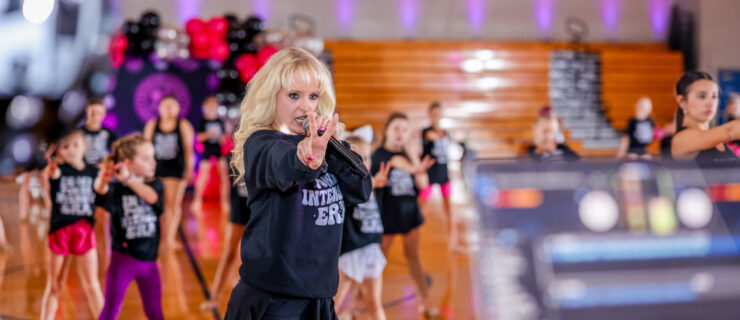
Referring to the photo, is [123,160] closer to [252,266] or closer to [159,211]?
[159,211]

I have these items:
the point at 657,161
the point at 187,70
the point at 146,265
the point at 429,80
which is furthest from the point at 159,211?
the point at 429,80

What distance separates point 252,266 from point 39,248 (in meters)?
5.82

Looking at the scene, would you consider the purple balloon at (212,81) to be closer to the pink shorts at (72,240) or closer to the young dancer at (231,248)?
the young dancer at (231,248)

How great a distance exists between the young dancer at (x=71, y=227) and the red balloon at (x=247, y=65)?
5955 millimetres

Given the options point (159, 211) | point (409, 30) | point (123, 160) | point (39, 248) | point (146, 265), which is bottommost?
point (39, 248)

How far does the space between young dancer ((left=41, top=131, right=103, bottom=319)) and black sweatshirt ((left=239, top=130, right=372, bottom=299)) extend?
2254mm

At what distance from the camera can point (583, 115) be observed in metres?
13.5

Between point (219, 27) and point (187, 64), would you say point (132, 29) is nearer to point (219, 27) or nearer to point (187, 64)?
point (219, 27)

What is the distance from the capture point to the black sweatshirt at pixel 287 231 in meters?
1.91

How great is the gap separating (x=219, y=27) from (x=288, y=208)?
8573 millimetres

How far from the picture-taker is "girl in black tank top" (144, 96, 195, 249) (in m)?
6.48

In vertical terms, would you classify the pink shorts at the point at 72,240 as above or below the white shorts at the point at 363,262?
above

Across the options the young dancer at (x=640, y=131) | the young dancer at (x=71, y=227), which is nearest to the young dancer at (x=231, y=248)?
the young dancer at (x=71, y=227)

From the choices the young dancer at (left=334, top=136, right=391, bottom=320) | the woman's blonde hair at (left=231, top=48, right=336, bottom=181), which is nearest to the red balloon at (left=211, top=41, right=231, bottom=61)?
the young dancer at (left=334, top=136, right=391, bottom=320)
